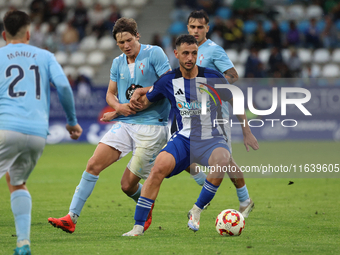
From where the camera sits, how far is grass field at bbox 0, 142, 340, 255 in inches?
191

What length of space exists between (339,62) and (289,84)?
15.6 feet

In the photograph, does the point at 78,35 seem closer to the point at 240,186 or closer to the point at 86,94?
the point at 86,94

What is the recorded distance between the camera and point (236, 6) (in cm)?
2173

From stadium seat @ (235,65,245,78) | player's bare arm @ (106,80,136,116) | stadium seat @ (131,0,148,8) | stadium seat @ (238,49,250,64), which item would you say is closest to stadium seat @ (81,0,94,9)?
stadium seat @ (131,0,148,8)

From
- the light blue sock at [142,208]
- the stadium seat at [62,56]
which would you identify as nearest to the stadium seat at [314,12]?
the stadium seat at [62,56]

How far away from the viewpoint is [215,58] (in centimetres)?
657

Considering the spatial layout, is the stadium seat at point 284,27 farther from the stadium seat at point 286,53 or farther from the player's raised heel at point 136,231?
the player's raised heel at point 136,231

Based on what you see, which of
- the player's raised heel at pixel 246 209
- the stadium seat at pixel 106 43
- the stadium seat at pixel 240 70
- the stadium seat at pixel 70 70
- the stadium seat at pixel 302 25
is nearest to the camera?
the player's raised heel at pixel 246 209

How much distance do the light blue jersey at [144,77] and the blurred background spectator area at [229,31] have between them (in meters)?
12.5

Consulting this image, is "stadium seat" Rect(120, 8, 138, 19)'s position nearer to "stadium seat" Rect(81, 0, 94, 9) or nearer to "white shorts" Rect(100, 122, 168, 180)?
"stadium seat" Rect(81, 0, 94, 9)

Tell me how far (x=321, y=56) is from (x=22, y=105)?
710 inches

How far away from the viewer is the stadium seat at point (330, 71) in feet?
65.8

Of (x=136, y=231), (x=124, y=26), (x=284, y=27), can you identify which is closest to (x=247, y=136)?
(x=136, y=231)

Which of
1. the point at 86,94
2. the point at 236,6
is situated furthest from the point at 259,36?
the point at 86,94
